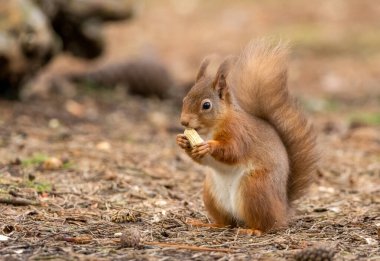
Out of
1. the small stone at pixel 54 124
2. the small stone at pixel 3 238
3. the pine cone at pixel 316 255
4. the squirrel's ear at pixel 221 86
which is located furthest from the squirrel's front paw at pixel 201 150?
the small stone at pixel 54 124

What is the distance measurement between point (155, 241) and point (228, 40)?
312 inches

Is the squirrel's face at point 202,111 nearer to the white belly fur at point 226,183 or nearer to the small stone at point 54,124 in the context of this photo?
the white belly fur at point 226,183

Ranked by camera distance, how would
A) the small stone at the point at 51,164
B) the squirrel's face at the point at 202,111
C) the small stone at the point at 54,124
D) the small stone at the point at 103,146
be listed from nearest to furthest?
the squirrel's face at the point at 202,111, the small stone at the point at 51,164, the small stone at the point at 103,146, the small stone at the point at 54,124

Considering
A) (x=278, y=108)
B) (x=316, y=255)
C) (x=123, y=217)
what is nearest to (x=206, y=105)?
(x=278, y=108)

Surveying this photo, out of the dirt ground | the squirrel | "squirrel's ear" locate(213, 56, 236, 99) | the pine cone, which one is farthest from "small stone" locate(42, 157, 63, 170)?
the pine cone

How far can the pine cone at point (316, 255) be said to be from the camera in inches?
97.1

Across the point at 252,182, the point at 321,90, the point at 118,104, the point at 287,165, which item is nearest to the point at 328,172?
the point at 287,165

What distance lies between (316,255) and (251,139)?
700mm

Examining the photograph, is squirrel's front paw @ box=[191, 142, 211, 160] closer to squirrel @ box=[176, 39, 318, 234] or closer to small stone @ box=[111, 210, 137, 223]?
squirrel @ box=[176, 39, 318, 234]

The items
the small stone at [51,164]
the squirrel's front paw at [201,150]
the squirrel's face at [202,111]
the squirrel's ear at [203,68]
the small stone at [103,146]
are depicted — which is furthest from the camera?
the small stone at [103,146]

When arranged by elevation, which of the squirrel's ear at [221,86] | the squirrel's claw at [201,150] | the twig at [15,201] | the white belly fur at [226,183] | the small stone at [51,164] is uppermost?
the squirrel's ear at [221,86]

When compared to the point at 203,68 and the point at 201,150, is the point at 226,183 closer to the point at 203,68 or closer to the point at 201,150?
the point at 201,150

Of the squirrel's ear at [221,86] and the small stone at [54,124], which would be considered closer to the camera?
the squirrel's ear at [221,86]

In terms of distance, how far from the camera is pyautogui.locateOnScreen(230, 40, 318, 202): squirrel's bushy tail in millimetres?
3260
